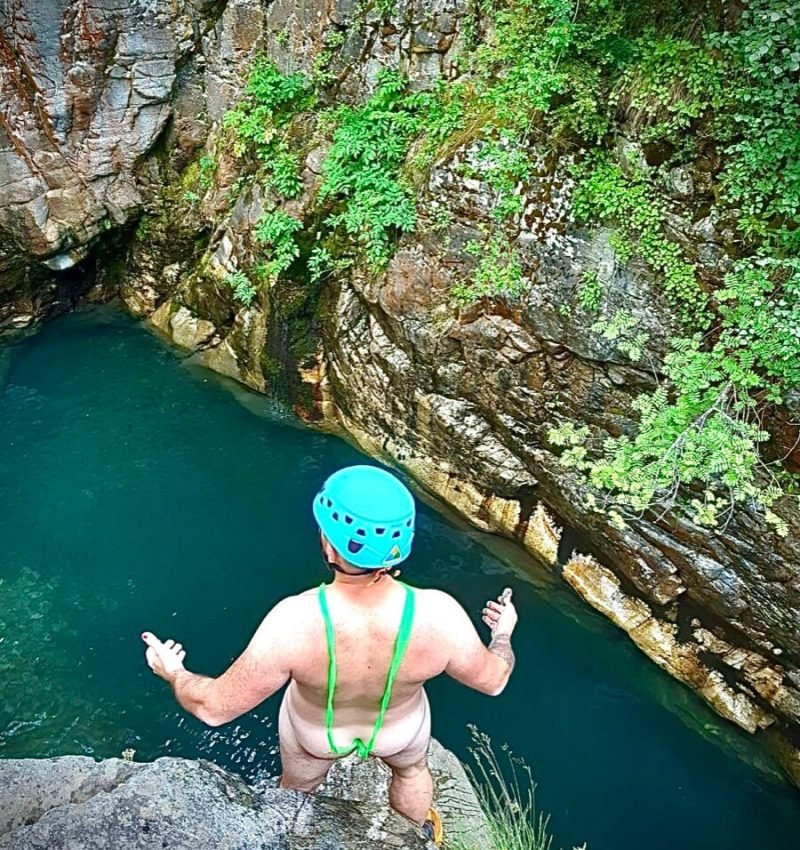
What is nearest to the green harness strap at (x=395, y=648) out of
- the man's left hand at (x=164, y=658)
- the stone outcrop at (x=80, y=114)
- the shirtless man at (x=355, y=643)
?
the shirtless man at (x=355, y=643)

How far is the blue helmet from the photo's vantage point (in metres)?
1.81

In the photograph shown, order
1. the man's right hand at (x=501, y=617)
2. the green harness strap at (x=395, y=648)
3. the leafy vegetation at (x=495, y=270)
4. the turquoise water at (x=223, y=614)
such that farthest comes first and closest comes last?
1. the leafy vegetation at (x=495, y=270)
2. the turquoise water at (x=223, y=614)
3. the man's right hand at (x=501, y=617)
4. the green harness strap at (x=395, y=648)

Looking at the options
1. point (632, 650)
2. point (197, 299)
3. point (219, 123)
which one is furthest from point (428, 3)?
point (632, 650)

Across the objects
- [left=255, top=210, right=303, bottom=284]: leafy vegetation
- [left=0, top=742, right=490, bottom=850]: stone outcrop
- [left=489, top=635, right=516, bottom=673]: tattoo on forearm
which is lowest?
[left=0, top=742, right=490, bottom=850]: stone outcrop

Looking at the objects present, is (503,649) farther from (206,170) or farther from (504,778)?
(206,170)

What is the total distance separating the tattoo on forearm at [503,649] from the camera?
2201 millimetres

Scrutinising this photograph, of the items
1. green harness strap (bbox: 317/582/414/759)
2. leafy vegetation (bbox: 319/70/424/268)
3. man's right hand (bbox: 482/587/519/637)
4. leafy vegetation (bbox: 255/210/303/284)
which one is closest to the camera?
green harness strap (bbox: 317/582/414/759)

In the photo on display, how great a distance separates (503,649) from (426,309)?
3.73 m

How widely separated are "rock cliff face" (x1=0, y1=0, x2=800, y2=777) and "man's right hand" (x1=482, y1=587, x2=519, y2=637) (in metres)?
2.73

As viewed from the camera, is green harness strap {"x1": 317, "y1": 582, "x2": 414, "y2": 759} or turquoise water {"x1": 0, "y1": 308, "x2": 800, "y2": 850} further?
turquoise water {"x1": 0, "y1": 308, "x2": 800, "y2": 850}

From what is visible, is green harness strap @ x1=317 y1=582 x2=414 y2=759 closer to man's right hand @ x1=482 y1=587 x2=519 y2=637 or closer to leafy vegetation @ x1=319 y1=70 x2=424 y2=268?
man's right hand @ x1=482 y1=587 x2=519 y2=637

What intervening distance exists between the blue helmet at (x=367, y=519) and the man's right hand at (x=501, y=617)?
63 cm

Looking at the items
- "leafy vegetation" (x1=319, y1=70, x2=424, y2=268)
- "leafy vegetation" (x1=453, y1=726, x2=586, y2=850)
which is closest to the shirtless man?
"leafy vegetation" (x1=453, y1=726, x2=586, y2=850)

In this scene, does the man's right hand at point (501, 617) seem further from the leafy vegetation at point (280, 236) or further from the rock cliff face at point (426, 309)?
the leafy vegetation at point (280, 236)
